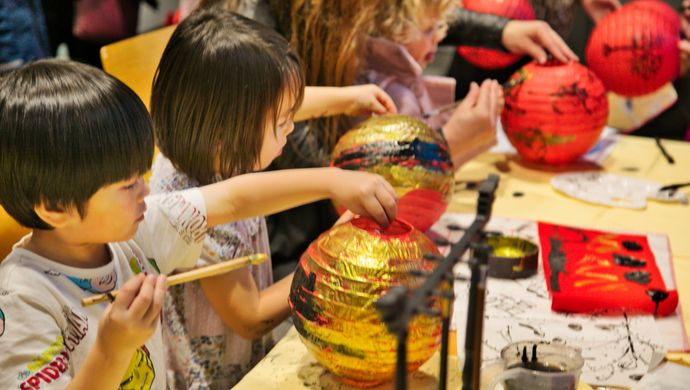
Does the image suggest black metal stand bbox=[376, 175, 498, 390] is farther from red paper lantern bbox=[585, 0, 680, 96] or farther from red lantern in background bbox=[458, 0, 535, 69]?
red lantern in background bbox=[458, 0, 535, 69]

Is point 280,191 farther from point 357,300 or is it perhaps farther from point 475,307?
point 475,307

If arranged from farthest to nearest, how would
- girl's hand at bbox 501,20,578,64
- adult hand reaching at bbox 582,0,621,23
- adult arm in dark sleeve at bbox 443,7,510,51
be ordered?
1. adult hand reaching at bbox 582,0,621,23
2. adult arm in dark sleeve at bbox 443,7,510,51
3. girl's hand at bbox 501,20,578,64

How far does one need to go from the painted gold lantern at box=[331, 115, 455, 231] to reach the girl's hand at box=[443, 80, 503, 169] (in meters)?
0.36

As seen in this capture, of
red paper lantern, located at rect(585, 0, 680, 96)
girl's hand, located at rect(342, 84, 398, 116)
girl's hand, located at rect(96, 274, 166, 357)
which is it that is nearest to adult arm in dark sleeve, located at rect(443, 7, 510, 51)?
red paper lantern, located at rect(585, 0, 680, 96)

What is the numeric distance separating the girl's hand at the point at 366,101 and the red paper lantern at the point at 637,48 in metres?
0.83

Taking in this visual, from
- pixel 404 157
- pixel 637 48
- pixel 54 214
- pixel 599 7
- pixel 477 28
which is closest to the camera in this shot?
pixel 54 214

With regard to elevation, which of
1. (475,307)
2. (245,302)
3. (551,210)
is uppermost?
(475,307)

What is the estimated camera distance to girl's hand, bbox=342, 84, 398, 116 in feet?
5.51

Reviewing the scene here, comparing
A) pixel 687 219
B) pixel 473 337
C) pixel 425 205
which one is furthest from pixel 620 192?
pixel 473 337

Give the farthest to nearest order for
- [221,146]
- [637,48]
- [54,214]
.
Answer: [637,48] → [221,146] → [54,214]

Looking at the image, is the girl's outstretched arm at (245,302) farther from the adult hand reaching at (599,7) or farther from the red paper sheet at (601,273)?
the adult hand reaching at (599,7)

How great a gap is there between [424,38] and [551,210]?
49 centimetres

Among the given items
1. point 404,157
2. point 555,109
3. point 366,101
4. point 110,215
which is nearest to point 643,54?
point 555,109

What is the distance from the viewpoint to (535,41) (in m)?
2.23
